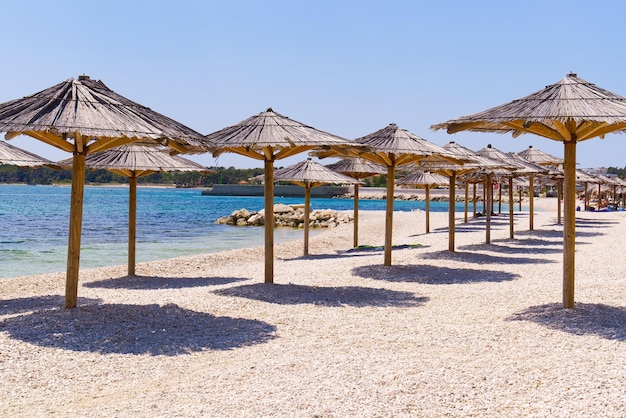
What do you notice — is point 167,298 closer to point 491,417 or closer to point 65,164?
point 65,164

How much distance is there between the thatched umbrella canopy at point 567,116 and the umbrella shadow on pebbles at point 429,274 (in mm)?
2930

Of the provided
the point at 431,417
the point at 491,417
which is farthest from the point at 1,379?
the point at 491,417

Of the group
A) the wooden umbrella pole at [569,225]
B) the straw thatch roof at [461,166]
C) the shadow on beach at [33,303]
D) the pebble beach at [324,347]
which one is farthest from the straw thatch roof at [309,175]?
the wooden umbrella pole at [569,225]

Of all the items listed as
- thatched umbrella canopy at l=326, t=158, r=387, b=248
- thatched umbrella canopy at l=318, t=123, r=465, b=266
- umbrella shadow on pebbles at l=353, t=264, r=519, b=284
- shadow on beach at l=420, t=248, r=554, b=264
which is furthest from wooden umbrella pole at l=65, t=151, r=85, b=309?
thatched umbrella canopy at l=326, t=158, r=387, b=248

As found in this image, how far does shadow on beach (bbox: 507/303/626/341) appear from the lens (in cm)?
611

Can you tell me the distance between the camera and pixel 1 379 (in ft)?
15.6

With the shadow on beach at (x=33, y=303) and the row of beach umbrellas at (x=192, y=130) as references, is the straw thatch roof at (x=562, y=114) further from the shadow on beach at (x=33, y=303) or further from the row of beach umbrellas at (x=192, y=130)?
the shadow on beach at (x=33, y=303)

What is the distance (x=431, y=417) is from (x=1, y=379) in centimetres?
325

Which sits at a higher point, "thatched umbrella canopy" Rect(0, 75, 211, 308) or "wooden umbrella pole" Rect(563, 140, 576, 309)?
"thatched umbrella canopy" Rect(0, 75, 211, 308)

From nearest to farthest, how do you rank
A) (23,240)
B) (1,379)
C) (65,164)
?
(1,379) < (65,164) < (23,240)

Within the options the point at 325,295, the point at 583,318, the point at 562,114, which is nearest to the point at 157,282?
the point at 325,295

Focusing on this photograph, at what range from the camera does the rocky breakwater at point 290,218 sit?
3309 cm

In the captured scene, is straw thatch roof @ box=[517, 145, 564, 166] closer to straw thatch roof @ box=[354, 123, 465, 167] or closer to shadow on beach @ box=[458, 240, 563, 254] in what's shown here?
shadow on beach @ box=[458, 240, 563, 254]

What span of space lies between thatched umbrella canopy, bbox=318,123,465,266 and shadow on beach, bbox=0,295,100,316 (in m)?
4.71
